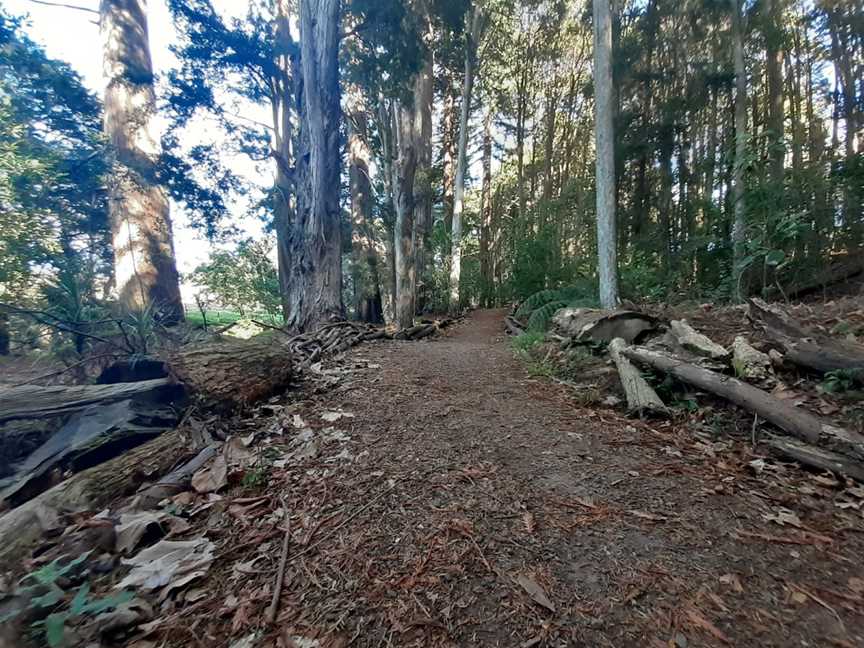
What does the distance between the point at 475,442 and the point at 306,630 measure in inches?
52.6

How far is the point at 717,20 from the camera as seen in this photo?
786 centimetres

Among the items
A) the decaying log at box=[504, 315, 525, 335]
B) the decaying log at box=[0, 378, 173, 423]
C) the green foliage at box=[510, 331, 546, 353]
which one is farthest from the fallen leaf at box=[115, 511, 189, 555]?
the decaying log at box=[504, 315, 525, 335]

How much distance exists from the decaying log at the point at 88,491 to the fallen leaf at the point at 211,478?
0.22m

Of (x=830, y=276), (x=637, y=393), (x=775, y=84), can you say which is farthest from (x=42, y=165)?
(x=775, y=84)

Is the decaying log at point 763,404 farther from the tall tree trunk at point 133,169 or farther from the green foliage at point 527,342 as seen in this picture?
the tall tree trunk at point 133,169

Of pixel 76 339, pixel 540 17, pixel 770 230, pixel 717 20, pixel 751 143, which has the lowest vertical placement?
pixel 76 339

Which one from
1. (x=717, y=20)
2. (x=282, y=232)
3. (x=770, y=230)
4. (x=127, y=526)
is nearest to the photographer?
(x=127, y=526)

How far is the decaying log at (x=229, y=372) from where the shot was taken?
240 centimetres

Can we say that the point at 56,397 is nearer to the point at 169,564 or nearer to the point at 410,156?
the point at 169,564

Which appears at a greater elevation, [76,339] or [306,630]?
[76,339]

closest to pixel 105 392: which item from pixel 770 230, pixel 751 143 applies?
pixel 770 230

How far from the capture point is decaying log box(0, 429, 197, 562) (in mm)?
1344

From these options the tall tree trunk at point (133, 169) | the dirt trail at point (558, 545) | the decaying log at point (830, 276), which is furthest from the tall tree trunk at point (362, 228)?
the decaying log at point (830, 276)

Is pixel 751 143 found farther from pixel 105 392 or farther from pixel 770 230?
pixel 105 392
